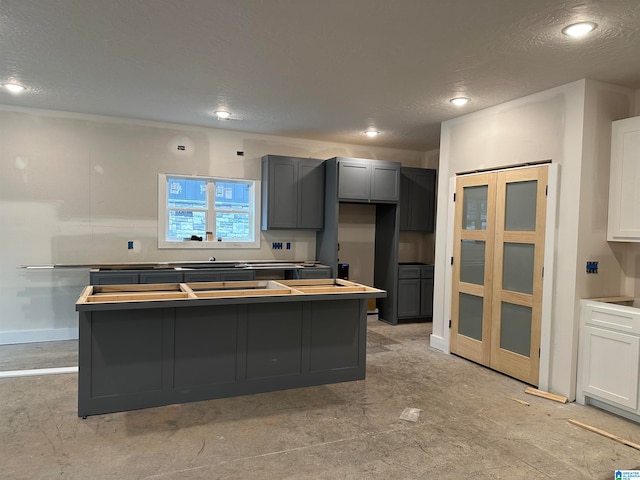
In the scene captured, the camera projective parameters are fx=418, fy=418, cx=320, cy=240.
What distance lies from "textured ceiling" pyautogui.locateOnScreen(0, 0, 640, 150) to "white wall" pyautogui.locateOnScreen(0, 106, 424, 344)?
18.2 inches

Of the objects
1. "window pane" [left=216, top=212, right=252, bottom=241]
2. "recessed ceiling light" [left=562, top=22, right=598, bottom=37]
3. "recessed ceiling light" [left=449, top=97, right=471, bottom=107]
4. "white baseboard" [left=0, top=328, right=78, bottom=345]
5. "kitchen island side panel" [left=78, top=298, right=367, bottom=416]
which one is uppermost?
"recessed ceiling light" [left=449, top=97, right=471, bottom=107]

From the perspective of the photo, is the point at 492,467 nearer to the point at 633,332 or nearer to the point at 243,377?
the point at 633,332

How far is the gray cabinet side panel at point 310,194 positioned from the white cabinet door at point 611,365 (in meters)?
3.70

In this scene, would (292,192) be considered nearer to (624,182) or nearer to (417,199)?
(417,199)

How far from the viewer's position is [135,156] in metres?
5.45

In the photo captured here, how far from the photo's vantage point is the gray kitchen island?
3.06 m

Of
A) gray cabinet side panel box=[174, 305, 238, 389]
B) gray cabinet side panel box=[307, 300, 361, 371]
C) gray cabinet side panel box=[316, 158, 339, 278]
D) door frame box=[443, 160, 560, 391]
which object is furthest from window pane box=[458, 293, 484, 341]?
gray cabinet side panel box=[174, 305, 238, 389]

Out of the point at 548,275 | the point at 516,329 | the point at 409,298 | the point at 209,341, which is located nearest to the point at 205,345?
the point at 209,341

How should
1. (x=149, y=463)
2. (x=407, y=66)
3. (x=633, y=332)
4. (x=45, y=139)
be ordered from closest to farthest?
(x=149, y=463) < (x=633, y=332) < (x=407, y=66) < (x=45, y=139)

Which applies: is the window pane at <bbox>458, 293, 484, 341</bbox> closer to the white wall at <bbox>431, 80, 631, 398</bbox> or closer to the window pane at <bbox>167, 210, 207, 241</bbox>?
the white wall at <bbox>431, 80, 631, 398</bbox>

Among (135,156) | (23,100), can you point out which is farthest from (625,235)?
(23,100)

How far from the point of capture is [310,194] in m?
6.17

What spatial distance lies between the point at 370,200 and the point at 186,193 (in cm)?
263

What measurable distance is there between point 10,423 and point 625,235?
5055mm
